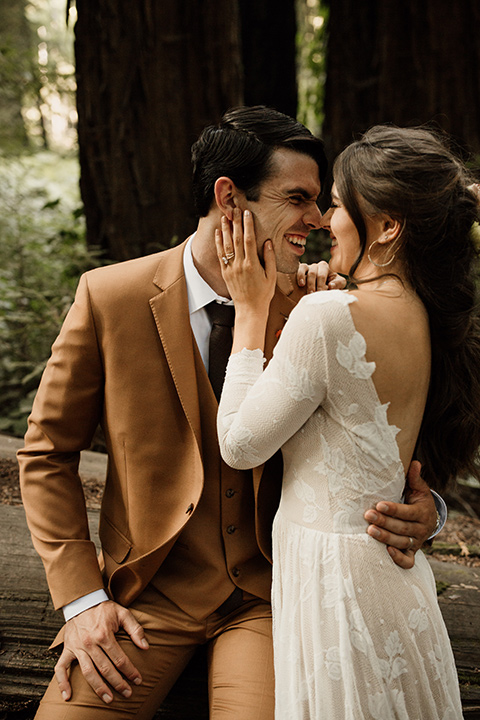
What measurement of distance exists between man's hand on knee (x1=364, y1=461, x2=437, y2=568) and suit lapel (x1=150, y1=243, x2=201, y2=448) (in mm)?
613

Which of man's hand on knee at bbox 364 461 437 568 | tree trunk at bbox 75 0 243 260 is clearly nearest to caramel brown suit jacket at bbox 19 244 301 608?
man's hand on knee at bbox 364 461 437 568

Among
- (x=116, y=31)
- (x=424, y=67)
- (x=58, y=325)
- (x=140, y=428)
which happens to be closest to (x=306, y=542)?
(x=140, y=428)

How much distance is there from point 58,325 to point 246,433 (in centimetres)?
321

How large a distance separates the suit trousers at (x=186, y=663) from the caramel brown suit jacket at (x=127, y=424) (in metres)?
0.14

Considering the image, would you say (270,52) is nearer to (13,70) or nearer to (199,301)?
(13,70)

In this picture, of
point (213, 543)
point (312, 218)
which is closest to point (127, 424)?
point (213, 543)

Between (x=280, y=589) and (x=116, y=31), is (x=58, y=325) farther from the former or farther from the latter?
(x=280, y=589)

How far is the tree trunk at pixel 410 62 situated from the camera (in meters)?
4.73

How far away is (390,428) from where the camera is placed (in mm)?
1634

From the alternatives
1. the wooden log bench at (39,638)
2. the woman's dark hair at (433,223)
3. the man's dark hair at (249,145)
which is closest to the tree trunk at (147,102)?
the man's dark hair at (249,145)

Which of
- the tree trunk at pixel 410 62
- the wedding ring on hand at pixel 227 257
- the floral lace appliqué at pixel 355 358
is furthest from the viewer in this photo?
the tree trunk at pixel 410 62

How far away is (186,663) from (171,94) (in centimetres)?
369

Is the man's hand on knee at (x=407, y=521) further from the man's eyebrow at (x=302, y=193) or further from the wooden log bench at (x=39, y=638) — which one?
the man's eyebrow at (x=302, y=193)

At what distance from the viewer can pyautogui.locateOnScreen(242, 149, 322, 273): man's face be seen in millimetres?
2158
